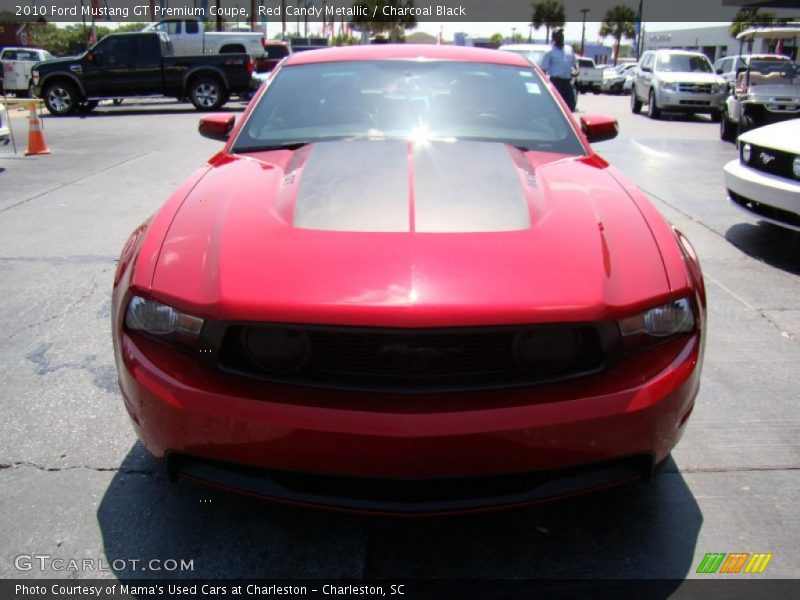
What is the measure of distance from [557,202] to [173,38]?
70.3 ft

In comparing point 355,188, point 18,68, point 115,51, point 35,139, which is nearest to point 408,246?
point 355,188

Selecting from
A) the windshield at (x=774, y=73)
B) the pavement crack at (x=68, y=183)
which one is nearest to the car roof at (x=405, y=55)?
the pavement crack at (x=68, y=183)

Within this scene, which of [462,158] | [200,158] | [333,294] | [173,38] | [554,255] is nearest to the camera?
[333,294]

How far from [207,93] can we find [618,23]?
8805 centimetres

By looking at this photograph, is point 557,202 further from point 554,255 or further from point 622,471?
point 622,471

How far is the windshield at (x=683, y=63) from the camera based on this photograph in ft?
60.6

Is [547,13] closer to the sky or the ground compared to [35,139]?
closer to the sky

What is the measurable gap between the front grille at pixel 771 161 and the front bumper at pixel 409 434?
14.2ft

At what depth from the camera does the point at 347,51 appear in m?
3.92

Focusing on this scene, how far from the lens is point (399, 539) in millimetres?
2330

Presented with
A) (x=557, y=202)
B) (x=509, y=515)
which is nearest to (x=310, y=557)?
(x=509, y=515)

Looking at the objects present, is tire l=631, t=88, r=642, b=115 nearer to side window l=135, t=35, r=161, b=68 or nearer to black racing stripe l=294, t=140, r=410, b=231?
side window l=135, t=35, r=161, b=68

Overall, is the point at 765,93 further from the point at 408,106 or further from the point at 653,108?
the point at 408,106

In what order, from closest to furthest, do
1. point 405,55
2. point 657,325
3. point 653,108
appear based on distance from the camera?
1. point 657,325
2. point 405,55
3. point 653,108
